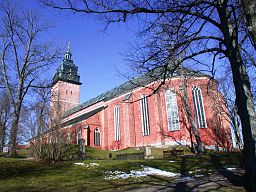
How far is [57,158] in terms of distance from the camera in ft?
45.4

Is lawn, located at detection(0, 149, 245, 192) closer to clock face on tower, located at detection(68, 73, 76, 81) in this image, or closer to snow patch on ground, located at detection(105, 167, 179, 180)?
snow patch on ground, located at detection(105, 167, 179, 180)

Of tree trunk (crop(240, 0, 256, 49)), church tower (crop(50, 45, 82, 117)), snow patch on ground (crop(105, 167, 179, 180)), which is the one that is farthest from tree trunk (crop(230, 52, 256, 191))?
church tower (crop(50, 45, 82, 117))

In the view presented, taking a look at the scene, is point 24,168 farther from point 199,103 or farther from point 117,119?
point 117,119

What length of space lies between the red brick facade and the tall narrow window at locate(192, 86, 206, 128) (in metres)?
0.36

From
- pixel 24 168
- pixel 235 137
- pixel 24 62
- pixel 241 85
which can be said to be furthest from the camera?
pixel 235 137

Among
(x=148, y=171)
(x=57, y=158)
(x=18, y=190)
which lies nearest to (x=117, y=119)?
(x=57, y=158)

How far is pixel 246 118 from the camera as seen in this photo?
21.8 feet

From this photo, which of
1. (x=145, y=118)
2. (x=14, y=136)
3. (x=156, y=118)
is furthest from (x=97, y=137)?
(x=14, y=136)

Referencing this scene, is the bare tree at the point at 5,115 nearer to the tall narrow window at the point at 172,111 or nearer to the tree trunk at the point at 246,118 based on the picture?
the tall narrow window at the point at 172,111

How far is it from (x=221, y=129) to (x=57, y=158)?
21007 mm

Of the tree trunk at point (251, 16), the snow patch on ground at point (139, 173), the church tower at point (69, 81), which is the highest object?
the church tower at point (69, 81)

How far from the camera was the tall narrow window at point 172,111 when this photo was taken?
92.9 ft

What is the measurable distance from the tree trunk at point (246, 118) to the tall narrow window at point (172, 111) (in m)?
21.3

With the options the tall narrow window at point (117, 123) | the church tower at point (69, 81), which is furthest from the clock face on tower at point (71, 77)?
the tall narrow window at point (117, 123)
